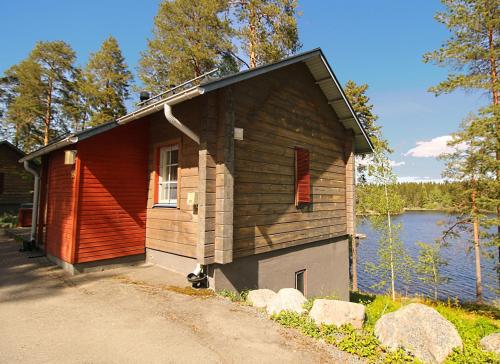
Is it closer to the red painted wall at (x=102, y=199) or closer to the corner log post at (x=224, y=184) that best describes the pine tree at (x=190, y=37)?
the red painted wall at (x=102, y=199)

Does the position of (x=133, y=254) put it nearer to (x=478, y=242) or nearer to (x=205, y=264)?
(x=205, y=264)

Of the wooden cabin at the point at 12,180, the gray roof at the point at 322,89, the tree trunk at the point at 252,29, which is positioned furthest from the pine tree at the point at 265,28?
the wooden cabin at the point at 12,180

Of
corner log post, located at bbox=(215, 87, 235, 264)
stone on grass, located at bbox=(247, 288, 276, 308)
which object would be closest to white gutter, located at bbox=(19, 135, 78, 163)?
corner log post, located at bbox=(215, 87, 235, 264)

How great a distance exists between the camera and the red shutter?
792 cm

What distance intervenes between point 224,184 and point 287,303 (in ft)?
8.12

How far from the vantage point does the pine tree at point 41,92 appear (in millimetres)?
23344

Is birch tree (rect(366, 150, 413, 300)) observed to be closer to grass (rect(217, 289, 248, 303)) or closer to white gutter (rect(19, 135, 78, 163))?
grass (rect(217, 289, 248, 303))

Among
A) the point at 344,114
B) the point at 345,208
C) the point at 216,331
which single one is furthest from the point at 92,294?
the point at 344,114

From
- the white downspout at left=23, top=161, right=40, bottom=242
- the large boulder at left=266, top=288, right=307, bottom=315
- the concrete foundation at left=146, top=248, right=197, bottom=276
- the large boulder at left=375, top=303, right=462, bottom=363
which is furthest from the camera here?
the white downspout at left=23, top=161, right=40, bottom=242

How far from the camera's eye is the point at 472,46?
45.9 ft

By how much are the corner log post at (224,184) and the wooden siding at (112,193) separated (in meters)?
2.98

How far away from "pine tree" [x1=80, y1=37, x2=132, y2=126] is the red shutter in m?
20.8

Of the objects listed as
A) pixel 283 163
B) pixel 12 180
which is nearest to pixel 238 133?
pixel 283 163

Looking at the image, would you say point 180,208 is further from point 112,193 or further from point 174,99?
point 174,99
